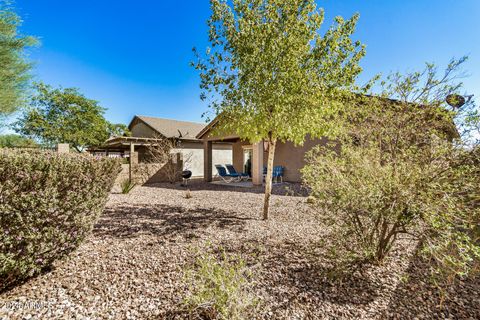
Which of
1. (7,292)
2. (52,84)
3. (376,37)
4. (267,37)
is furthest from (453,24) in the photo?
(52,84)

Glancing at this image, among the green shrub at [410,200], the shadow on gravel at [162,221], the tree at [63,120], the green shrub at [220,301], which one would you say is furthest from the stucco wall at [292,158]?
the tree at [63,120]

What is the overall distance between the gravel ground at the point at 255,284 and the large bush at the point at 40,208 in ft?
1.29

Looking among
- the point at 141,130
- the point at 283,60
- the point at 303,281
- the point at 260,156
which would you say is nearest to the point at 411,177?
the point at 303,281

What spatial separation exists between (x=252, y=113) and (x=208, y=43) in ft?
7.06

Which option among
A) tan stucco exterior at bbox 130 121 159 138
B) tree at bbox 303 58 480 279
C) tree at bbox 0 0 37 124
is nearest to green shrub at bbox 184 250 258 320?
tree at bbox 303 58 480 279

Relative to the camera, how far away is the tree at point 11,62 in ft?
30.9

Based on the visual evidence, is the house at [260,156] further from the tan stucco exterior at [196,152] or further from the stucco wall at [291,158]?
the tan stucco exterior at [196,152]

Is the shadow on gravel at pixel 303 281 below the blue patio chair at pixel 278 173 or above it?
below

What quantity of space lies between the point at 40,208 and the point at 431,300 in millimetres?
4647

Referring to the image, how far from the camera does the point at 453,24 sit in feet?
22.7

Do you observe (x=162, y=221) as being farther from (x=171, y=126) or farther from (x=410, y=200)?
(x=171, y=126)

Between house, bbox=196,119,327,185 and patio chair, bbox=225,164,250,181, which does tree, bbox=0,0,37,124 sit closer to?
house, bbox=196,119,327,185

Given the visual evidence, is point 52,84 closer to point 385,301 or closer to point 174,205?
point 174,205

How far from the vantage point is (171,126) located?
85.3ft
